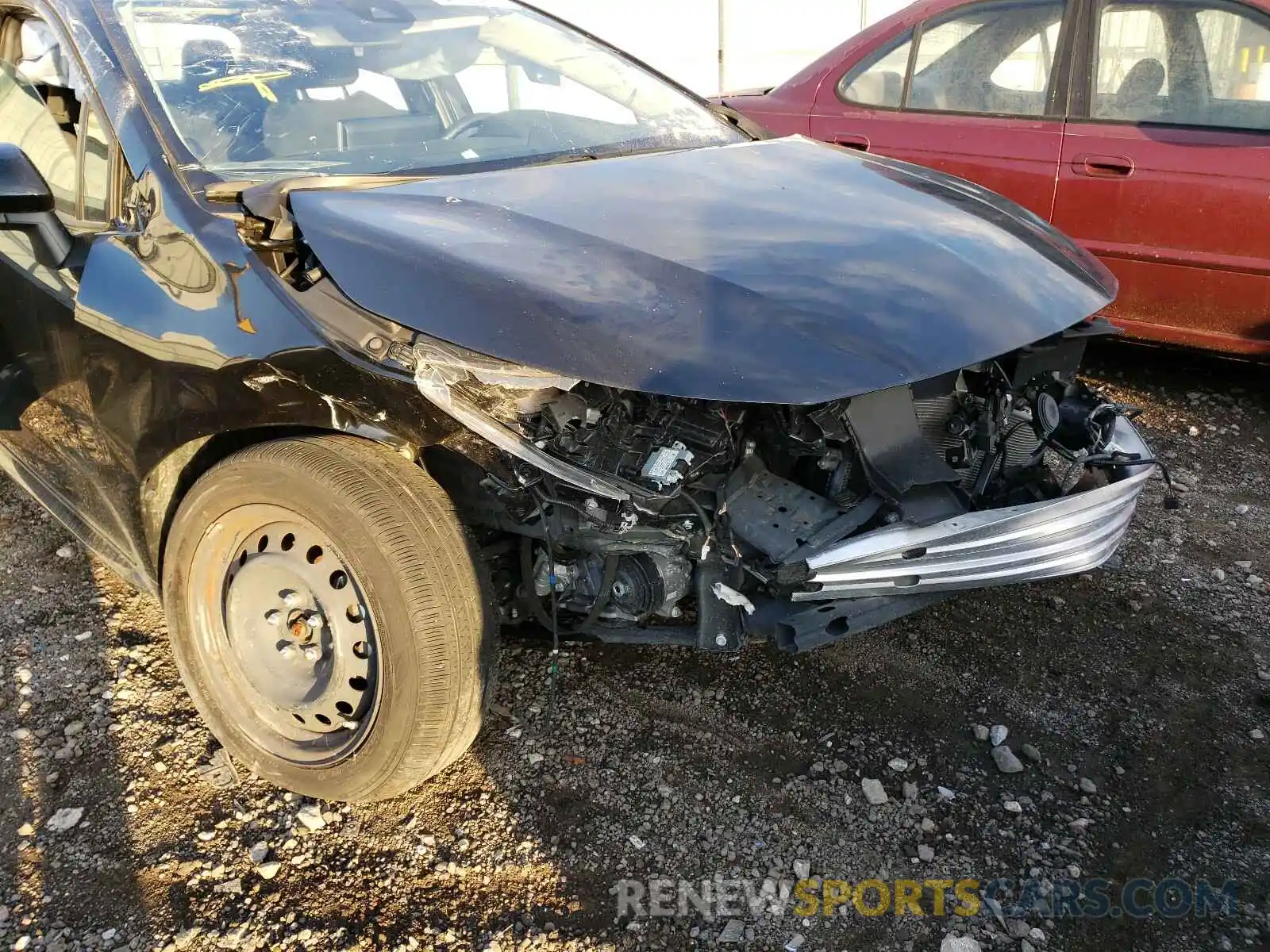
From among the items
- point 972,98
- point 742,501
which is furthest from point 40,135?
point 972,98

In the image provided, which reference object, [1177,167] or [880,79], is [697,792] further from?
[880,79]

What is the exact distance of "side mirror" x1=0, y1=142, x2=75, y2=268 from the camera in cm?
222

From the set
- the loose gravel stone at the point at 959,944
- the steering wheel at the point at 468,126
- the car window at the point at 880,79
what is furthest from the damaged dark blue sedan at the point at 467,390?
the car window at the point at 880,79

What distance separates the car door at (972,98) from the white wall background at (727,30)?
885 centimetres

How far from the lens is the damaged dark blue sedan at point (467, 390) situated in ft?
6.59

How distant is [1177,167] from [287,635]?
151 inches

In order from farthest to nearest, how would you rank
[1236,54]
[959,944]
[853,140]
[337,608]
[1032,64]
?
[853,140] → [1032,64] → [1236,54] → [337,608] → [959,944]

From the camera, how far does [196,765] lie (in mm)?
2521

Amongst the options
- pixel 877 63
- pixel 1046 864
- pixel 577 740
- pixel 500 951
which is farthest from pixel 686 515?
pixel 877 63

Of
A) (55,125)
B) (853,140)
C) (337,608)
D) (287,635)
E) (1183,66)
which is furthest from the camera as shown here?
(853,140)

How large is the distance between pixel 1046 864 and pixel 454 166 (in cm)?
216

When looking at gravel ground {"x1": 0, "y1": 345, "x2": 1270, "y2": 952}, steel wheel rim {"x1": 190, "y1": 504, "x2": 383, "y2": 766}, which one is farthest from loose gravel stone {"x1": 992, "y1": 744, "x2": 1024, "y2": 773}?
steel wheel rim {"x1": 190, "y1": 504, "x2": 383, "y2": 766}

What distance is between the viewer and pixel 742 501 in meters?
2.21

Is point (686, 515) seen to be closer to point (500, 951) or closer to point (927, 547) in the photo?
point (927, 547)
